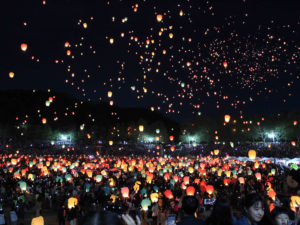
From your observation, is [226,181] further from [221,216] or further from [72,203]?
[221,216]

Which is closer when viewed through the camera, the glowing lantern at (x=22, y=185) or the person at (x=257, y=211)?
the person at (x=257, y=211)

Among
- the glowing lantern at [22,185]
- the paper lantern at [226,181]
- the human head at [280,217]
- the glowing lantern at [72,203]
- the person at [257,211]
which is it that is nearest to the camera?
the person at [257,211]

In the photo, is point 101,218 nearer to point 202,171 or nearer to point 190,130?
point 202,171

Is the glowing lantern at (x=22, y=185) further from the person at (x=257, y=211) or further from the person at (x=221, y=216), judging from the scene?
the person at (x=257, y=211)

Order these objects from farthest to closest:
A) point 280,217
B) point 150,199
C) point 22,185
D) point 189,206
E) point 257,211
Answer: point 22,185, point 150,199, point 189,206, point 280,217, point 257,211

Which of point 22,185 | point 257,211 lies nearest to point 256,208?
point 257,211

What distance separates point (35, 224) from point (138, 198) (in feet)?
17.0

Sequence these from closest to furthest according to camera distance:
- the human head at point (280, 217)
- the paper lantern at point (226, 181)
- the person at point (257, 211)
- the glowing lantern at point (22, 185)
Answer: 1. the person at point (257, 211)
2. the human head at point (280, 217)
3. the glowing lantern at point (22, 185)
4. the paper lantern at point (226, 181)

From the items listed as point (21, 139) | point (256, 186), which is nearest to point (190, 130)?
point (21, 139)

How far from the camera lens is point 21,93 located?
92000 mm

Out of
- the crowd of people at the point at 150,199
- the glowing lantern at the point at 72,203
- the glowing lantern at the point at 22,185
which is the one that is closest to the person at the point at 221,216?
the crowd of people at the point at 150,199

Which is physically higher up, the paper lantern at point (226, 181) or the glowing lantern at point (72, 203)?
the glowing lantern at point (72, 203)

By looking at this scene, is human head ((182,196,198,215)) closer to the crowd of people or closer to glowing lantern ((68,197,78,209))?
the crowd of people

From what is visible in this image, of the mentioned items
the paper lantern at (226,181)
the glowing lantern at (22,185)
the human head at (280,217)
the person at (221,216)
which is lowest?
the paper lantern at (226,181)
